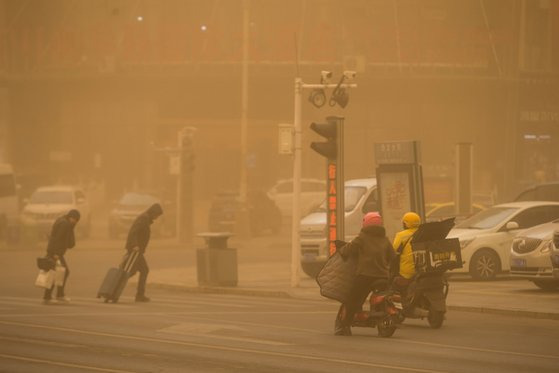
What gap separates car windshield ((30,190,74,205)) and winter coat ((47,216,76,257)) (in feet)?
78.1

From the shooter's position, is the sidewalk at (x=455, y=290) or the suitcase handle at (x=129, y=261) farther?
the suitcase handle at (x=129, y=261)

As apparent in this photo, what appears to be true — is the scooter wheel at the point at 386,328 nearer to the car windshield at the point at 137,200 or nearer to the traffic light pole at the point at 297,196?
the traffic light pole at the point at 297,196

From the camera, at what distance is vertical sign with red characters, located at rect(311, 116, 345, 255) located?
23766 millimetres

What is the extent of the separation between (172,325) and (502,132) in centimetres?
5373

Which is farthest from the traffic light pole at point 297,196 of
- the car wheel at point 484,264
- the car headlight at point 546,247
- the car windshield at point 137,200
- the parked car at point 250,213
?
the car windshield at point 137,200

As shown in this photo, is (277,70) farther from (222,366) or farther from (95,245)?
(222,366)

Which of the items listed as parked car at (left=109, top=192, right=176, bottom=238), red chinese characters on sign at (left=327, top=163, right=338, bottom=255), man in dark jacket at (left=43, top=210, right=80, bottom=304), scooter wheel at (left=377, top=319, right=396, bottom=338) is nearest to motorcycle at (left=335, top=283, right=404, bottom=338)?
scooter wheel at (left=377, top=319, right=396, bottom=338)

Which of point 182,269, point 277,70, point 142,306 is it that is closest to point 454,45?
point 277,70

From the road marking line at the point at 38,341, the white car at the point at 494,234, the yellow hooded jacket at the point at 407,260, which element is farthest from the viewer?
the white car at the point at 494,234

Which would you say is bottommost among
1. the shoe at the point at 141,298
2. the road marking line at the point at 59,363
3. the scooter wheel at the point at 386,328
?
the road marking line at the point at 59,363

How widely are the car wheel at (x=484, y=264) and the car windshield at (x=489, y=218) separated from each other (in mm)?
612

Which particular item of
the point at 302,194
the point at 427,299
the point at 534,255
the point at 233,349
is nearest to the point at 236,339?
the point at 233,349

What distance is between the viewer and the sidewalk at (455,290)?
2017cm

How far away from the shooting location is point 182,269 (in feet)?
102
